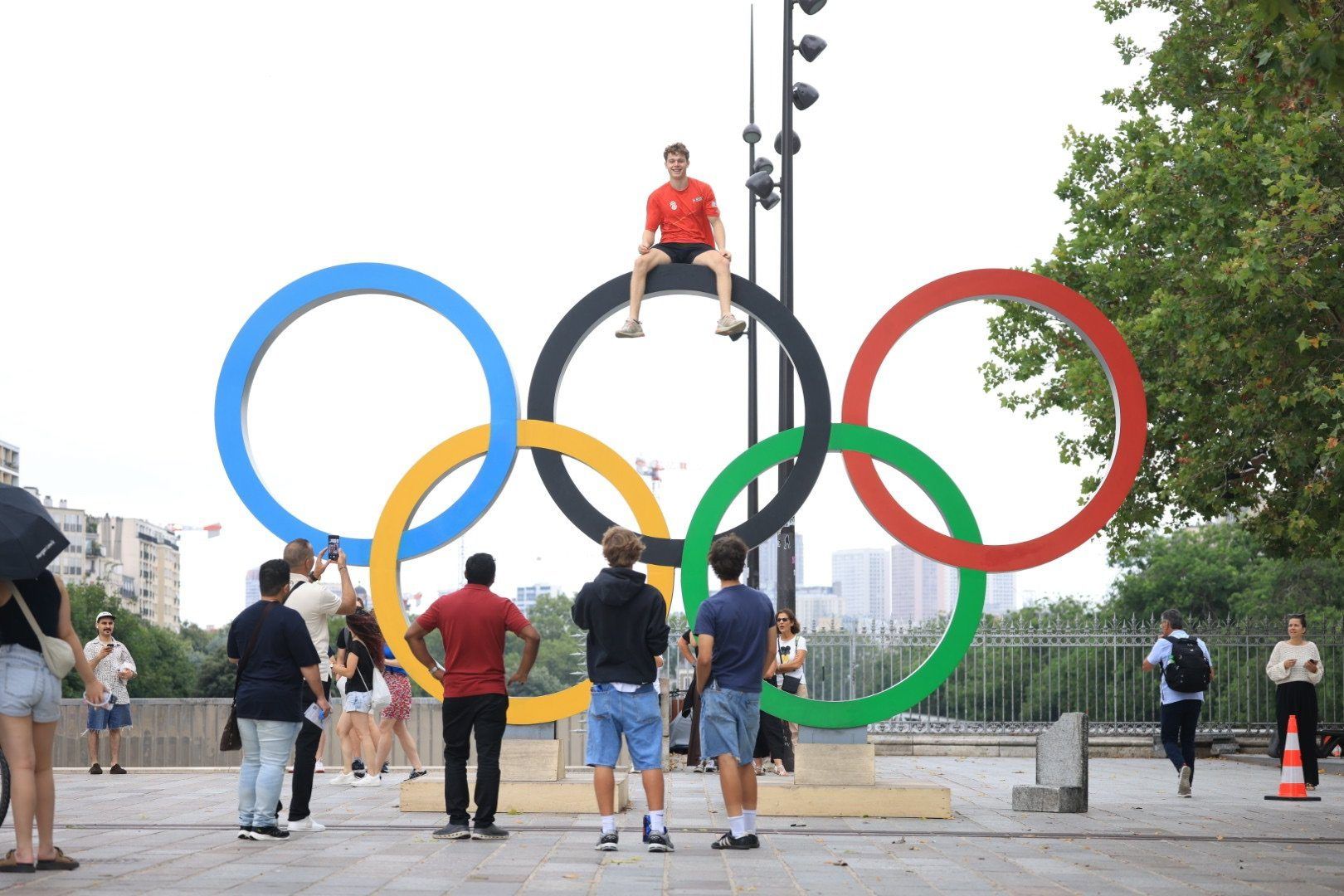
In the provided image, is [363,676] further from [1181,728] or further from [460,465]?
[1181,728]

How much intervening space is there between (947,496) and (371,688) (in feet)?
18.8

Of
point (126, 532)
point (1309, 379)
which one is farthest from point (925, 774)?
point (126, 532)

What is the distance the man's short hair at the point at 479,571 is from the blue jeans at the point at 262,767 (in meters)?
1.44

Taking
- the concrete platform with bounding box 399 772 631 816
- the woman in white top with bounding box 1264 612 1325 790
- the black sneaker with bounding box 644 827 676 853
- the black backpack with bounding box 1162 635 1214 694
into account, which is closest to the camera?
the black sneaker with bounding box 644 827 676 853

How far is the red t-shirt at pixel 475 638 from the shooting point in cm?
938

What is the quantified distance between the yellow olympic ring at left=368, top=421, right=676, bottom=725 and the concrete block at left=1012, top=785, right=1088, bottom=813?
11.2 feet

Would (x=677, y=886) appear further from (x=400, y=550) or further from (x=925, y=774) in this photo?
(x=925, y=774)

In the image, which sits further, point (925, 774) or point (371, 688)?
point (925, 774)

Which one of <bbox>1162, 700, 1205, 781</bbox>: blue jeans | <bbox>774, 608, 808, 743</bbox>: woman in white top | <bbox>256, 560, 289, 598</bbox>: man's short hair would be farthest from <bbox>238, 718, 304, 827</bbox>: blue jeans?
<bbox>1162, 700, 1205, 781</bbox>: blue jeans

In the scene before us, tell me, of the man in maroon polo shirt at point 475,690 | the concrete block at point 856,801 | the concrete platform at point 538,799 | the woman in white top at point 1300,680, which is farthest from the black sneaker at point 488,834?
the woman in white top at point 1300,680

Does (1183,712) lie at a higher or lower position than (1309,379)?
lower

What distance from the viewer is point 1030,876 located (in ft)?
26.2

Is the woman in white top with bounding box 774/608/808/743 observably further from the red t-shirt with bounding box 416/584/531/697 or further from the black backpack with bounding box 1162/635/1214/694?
the red t-shirt with bounding box 416/584/531/697

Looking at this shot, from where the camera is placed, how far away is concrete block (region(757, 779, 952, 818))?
11.2 m
